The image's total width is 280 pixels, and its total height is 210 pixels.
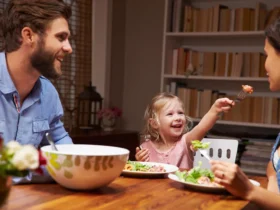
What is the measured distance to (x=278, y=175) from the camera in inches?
53.6

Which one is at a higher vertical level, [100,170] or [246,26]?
[246,26]

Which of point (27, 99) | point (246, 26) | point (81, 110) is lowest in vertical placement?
point (81, 110)

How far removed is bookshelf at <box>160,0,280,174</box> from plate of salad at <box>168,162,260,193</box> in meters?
2.22

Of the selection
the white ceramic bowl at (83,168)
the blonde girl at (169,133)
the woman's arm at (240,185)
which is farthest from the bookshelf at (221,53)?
the white ceramic bowl at (83,168)

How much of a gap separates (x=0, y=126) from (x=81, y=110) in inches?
83.4

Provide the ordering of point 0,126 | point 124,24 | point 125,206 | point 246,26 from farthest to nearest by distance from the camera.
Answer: point 124,24, point 246,26, point 0,126, point 125,206

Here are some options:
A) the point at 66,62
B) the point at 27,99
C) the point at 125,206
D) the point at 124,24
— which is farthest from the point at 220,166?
the point at 124,24

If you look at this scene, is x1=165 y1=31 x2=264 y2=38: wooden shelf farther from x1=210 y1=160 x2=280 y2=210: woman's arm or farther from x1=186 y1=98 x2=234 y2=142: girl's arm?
x1=210 y1=160 x2=280 y2=210: woman's arm

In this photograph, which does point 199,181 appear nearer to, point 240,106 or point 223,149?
point 223,149

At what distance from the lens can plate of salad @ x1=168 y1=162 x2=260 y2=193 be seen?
4.12 ft

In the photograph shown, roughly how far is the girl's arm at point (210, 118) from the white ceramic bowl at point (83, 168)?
2.77ft

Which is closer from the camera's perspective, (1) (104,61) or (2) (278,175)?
(2) (278,175)

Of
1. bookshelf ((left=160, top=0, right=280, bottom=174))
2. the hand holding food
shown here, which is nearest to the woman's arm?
the hand holding food

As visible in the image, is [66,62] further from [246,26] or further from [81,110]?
[246,26]
